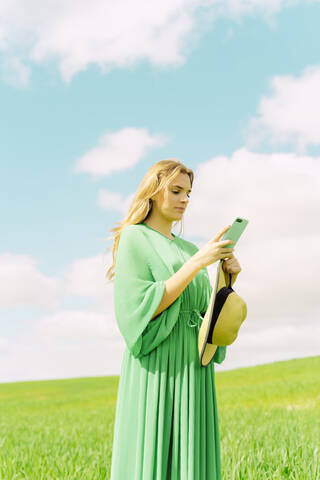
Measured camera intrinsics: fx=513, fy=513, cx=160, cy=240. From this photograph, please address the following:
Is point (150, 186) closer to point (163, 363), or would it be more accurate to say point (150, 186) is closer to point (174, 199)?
point (174, 199)

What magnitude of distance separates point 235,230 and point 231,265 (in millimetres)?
221

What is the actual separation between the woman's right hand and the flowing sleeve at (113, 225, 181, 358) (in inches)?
10.4

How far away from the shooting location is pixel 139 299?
9.89ft

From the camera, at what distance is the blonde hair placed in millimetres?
3320

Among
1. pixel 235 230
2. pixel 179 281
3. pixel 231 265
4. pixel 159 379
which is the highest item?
pixel 235 230

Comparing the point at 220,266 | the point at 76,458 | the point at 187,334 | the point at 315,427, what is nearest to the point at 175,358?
the point at 187,334

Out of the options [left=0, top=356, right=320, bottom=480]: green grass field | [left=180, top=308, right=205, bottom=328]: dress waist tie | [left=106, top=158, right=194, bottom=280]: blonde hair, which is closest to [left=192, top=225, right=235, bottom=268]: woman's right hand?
[left=180, top=308, right=205, bottom=328]: dress waist tie

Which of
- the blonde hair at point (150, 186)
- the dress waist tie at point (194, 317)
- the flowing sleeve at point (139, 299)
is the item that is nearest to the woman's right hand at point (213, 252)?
the flowing sleeve at point (139, 299)

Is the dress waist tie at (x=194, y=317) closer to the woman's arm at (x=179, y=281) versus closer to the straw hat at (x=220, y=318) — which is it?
the straw hat at (x=220, y=318)

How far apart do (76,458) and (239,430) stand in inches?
101

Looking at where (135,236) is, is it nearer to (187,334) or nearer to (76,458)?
(187,334)

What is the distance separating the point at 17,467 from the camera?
597 cm

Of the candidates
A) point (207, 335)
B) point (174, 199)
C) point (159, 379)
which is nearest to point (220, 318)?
point (207, 335)

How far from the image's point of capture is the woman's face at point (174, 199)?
10.8ft
